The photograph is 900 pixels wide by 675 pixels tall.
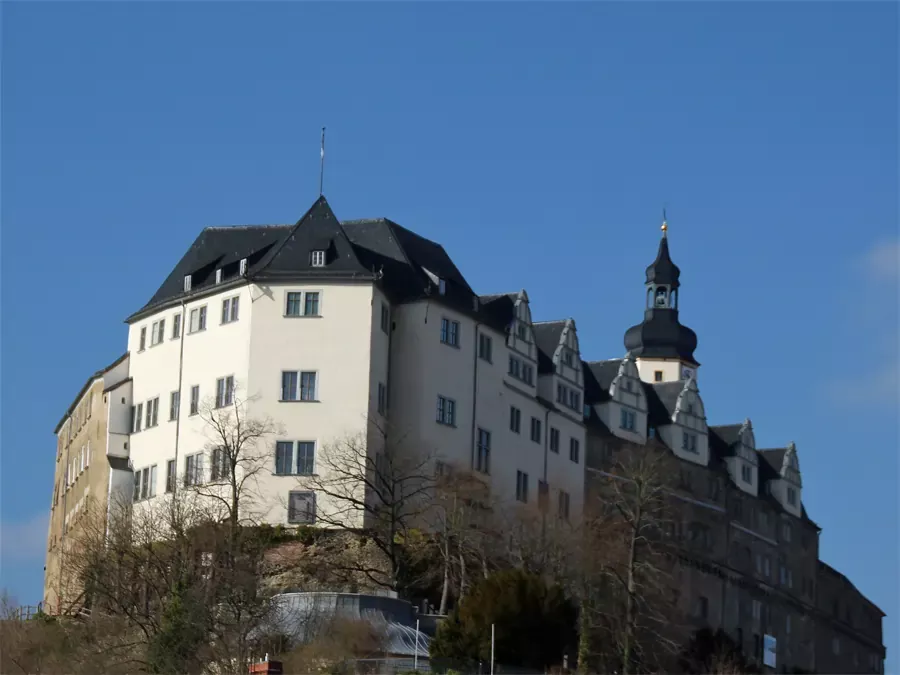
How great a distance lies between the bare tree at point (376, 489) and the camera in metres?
80.6

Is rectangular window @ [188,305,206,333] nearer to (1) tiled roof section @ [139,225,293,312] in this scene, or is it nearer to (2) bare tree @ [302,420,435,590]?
(1) tiled roof section @ [139,225,293,312]

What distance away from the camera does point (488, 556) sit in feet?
266

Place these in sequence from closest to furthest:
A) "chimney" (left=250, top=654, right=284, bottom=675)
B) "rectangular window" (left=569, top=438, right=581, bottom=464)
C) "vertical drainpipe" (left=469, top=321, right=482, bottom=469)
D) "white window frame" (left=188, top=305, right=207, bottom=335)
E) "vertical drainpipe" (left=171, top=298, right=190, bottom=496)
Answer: "chimney" (left=250, top=654, right=284, bottom=675)
"vertical drainpipe" (left=171, top=298, right=190, bottom=496)
"vertical drainpipe" (left=469, top=321, right=482, bottom=469)
"white window frame" (left=188, top=305, right=207, bottom=335)
"rectangular window" (left=569, top=438, right=581, bottom=464)

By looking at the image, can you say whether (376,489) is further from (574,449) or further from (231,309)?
(574,449)

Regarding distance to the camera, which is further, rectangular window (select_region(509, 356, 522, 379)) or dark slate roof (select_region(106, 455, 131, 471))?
rectangular window (select_region(509, 356, 522, 379))

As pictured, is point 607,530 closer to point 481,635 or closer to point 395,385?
point 395,385

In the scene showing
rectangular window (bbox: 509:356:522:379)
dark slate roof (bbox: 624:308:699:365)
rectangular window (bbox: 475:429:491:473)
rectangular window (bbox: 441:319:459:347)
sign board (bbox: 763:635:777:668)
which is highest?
dark slate roof (bbox: 624:308:699:365)

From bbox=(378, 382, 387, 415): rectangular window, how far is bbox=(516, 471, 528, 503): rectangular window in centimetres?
816

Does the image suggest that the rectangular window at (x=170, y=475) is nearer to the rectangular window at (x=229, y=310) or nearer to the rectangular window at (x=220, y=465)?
the rectangular window at (x=220, y=465)

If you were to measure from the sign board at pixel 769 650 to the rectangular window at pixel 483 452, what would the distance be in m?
28.5

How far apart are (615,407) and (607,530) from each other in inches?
586

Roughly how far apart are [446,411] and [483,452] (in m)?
2.88

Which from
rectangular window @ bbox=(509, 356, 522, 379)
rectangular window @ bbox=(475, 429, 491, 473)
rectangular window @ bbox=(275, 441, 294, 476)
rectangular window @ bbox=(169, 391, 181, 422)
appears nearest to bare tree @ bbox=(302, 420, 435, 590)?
rectangular window @ bbox=(275, 441, 294, 476)

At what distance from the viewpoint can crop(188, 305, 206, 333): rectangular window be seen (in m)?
88.2
